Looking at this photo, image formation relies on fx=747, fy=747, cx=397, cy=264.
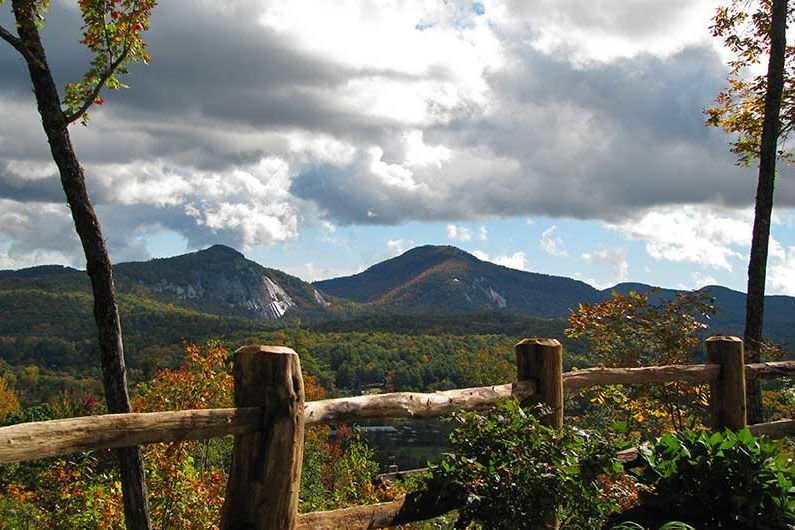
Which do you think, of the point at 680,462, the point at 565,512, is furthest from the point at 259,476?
the point at 680,462

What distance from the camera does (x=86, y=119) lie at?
7.87 m

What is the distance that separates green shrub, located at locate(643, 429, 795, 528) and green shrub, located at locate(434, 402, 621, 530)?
754mm

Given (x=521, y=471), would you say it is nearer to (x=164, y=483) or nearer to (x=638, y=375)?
(x=638, y=375)

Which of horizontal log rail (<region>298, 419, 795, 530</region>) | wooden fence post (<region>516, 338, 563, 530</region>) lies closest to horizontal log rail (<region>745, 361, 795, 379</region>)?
wooden fence post (<region>516, 338, 563, 530</region>)

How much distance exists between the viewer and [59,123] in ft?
24.8

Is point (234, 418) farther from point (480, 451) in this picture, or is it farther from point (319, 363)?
point (319, 363)

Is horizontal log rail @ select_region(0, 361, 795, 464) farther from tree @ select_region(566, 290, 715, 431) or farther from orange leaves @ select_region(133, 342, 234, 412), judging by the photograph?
orange leaves @ select_region(133, 342, 234, 412)

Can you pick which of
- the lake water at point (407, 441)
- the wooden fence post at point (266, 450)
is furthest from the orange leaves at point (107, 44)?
the lake water at point (407, 441)

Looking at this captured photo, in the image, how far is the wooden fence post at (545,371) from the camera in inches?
212

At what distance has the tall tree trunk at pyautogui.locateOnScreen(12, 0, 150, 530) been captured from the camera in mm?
7527

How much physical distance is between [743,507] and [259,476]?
3309mm

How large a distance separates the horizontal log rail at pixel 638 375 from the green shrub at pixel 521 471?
41.2 inches

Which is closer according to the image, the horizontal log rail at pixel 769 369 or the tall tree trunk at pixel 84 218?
the tall tree trunk at pixel 84 218

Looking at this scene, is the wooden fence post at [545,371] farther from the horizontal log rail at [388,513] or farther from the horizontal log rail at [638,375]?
the horizontal log rail at [388,513]
